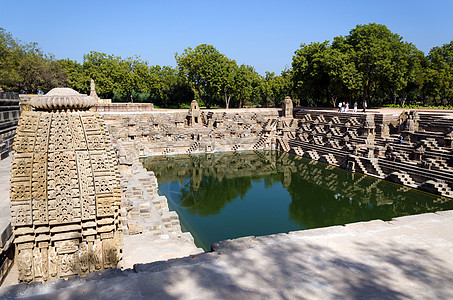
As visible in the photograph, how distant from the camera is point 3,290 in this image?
10.4ft

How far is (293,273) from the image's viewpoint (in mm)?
3773

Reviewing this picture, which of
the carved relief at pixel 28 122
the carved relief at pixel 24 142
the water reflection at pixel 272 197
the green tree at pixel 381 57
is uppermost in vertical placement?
the green tree at pixel 381 57

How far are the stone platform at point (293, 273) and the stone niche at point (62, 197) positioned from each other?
0.44 m

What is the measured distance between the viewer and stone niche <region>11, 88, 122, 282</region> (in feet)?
11.8

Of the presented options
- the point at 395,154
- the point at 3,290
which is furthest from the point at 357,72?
the point at 3,290

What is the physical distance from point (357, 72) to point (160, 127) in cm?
1864

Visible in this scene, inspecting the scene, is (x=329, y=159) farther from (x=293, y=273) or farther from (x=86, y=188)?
(x=86, y=188)

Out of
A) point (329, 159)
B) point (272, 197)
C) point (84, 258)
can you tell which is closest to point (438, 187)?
point (272, 197)

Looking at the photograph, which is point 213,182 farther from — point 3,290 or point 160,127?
point 3,290

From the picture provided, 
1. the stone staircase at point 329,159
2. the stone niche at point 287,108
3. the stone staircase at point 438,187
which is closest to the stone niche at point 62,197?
the stone staircase at point 438,187

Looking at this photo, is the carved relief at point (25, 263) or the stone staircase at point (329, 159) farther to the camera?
the stone staircase at point (329, 159)

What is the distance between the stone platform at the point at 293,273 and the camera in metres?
3.28

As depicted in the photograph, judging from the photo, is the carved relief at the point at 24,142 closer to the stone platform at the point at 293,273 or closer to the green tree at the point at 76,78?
the stone platform at the point at 293,273

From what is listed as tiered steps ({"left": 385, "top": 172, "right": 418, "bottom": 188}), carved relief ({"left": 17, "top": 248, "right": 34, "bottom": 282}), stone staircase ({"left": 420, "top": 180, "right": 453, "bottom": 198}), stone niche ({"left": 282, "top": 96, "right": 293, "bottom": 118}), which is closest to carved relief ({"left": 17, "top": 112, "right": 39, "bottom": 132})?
carved relief ({"left": 17, "top": 248, "right": 34, "bottom": 282})
